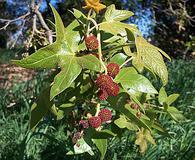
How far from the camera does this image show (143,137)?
2123mm

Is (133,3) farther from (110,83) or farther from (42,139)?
(110,83)

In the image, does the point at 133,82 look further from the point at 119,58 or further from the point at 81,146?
the point at 81,146

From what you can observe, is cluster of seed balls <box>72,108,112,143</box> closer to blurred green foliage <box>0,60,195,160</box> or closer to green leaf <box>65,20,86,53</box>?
green leaf <box>65,20,86,53</box>

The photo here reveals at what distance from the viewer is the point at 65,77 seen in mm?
1145

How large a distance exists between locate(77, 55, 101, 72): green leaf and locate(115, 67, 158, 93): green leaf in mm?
106

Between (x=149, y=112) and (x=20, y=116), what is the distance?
1967 mm

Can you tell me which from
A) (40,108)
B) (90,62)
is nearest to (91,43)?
(90,62)

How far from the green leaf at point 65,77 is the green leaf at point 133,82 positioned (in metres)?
0.15

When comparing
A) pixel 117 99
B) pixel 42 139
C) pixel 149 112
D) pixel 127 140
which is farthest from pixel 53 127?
pixel 117 99

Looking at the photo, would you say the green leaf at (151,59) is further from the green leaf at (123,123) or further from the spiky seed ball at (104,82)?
the green leaf at (123,123)

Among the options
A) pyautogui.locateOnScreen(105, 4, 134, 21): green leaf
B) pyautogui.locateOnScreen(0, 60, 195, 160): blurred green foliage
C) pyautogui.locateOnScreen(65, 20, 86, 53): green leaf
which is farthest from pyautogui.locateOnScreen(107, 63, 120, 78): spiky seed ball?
pyautogui.locateOnScreen(0, 60, 195, 160): blurred green foliage

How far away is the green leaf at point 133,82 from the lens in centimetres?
127

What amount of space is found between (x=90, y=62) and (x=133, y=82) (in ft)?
0.56

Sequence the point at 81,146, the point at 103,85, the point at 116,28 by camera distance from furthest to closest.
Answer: the point at 81,146
the point at 116,28
the point at 103,85
